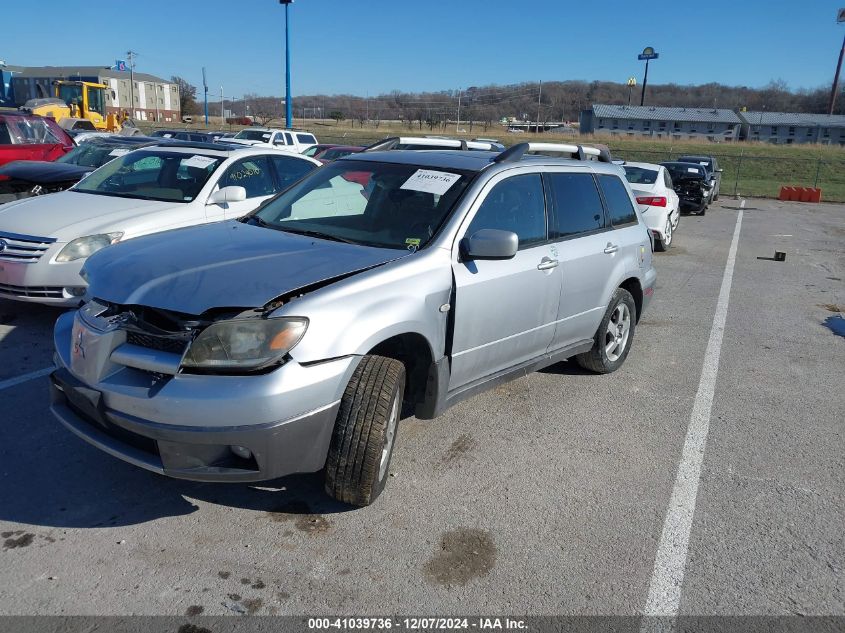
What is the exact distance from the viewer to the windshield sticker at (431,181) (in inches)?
167

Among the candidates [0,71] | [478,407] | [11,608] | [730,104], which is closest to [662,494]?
[478,407]

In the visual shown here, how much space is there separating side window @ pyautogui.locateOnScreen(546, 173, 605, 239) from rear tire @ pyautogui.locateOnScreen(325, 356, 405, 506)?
2033 millimetres

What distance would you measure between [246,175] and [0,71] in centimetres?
3925

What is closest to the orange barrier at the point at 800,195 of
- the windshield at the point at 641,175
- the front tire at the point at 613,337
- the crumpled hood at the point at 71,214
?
the windshield at the point at 641,175

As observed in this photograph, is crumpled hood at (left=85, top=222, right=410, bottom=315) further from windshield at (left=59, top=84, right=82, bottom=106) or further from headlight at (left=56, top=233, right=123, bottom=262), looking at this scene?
windshield at (left=59, top=84, right=82, bottom=106)

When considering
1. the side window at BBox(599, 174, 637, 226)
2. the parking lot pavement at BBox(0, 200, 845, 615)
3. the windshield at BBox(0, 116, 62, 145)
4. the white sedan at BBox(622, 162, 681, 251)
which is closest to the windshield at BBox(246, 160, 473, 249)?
the parking lot pavement at BBox(0, 200, 845, 615)

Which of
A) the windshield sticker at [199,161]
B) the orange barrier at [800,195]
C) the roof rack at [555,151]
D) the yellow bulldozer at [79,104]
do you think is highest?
the yellow bulldozer at [79,104]

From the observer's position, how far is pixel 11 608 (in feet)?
8.87

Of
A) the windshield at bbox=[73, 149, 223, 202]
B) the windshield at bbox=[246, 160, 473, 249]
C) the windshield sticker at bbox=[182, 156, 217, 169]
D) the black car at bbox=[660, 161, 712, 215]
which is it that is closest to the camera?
the windshield at bbox=[246, 160, 473, 249]

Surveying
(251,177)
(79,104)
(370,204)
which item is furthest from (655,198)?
(79,104)

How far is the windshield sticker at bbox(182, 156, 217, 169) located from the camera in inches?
283

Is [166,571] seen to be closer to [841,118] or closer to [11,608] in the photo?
[11,608]

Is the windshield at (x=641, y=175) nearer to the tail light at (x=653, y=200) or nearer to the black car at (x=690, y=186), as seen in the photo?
the tail light at (x=653, y=200)

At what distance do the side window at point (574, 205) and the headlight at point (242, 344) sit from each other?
243cm
